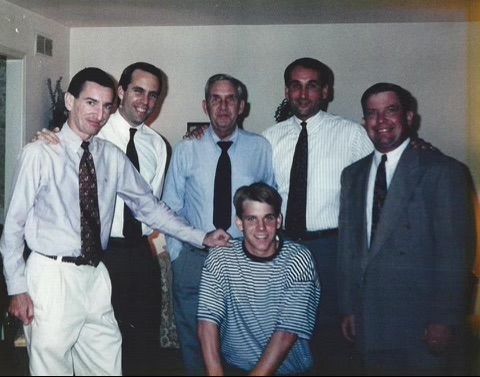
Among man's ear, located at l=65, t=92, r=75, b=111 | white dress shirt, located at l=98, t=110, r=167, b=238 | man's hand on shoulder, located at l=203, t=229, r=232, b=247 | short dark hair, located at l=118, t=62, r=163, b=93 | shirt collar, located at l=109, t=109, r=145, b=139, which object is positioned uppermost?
short dark hair, located at l=118, t=62, r=163, b=93

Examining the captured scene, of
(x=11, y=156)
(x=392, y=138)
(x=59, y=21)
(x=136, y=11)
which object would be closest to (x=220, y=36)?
(x=136, y=11)

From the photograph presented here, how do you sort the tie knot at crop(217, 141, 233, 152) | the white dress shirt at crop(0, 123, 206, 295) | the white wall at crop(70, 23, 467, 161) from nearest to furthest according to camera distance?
1. the white dress shirt at crop(0, 123, 206, 295)
2. the tie knot at crop(217, 141, 233, 152)
3. the white wall at crop(70, 23, 467, 161)

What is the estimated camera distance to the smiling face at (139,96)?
3.02m

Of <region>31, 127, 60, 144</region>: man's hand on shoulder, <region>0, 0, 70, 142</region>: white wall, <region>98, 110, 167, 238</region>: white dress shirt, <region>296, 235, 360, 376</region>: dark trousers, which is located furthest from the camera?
<region>0, 0, 70, 142</region>: white wall

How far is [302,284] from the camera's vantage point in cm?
226

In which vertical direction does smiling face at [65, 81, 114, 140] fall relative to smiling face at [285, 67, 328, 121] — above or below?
below

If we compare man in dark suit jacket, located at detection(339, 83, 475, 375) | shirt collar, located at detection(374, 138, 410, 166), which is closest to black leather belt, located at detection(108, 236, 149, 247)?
man in dark suit jacket, located at detection(339, 83, 475, 375)

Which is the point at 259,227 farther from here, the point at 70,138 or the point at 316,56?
the point at 316,56

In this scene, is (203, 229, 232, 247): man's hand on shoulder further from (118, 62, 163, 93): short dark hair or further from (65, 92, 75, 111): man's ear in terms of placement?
(118, 62, 163, 93): short dark hair

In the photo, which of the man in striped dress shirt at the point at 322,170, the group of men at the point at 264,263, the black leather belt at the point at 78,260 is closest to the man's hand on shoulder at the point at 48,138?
the group of men at the point at 264,263

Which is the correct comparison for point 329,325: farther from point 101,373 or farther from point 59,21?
point 59,21

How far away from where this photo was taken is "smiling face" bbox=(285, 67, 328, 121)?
2920 millimetres

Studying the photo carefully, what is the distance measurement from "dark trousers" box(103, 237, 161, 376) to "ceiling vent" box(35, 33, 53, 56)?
2173 mm

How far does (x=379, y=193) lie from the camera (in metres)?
2.45
